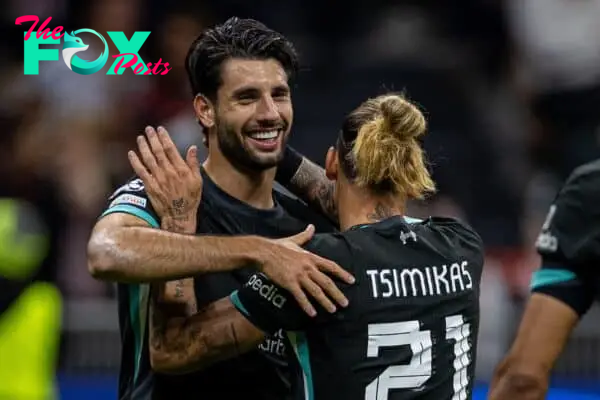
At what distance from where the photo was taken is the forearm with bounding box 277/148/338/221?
4512 millimetres

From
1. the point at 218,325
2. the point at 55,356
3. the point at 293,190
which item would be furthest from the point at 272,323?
the point at 55,356

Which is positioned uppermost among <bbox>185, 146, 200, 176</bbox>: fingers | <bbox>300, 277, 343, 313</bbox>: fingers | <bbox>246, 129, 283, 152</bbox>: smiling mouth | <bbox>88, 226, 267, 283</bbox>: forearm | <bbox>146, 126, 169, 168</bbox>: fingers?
<bbox>246, 129, 283, 152</bbox>: smiling mouth

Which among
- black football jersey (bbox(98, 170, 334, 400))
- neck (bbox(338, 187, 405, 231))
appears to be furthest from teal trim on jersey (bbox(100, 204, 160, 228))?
neck (bbox(338, 187, 405, 231))

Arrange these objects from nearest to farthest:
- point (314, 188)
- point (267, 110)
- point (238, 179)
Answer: point (267, 110) < point (238, 179) < point (314, 188)

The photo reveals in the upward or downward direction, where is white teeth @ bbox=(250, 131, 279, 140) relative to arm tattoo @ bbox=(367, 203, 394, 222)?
upward

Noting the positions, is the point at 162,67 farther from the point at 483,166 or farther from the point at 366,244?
the point at 366,244

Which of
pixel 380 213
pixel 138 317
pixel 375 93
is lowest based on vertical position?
pixel 138 317

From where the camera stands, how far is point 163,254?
3693 mm

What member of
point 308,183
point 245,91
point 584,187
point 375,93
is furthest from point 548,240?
point 375,93

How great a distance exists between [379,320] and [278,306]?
0.28 metres

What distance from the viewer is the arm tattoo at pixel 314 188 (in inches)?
177

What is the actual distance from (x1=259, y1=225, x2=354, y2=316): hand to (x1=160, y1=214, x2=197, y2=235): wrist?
1.27ft

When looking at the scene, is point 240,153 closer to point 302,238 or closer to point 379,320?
point 302,238

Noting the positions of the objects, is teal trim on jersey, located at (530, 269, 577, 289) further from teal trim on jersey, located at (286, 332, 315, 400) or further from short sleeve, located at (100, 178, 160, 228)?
short sleeve, located at (100, 178, 160, 228)
